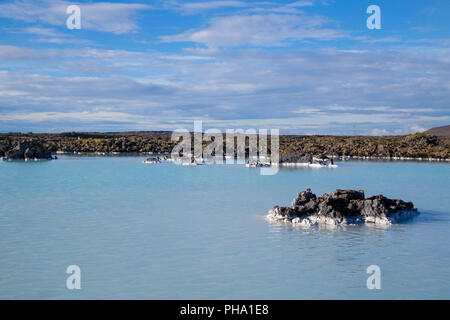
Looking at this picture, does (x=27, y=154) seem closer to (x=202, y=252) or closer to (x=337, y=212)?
(x=337, y=212)

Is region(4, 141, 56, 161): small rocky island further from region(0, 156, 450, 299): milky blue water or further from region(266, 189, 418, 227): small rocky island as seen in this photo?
region(266, 189, 418, 227): small rocky island

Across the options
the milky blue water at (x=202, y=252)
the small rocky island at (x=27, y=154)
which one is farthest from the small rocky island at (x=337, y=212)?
the small rocky island at (x=27, y=154)

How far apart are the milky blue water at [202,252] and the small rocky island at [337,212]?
0.62 m

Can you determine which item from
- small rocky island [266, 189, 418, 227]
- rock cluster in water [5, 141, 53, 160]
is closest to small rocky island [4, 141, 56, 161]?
rock cluster in water [5, 141, 53, 160]

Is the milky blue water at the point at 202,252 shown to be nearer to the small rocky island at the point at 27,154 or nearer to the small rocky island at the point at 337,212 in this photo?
the small rocky island at the point at 337,212

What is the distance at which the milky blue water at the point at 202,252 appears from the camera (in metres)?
9.42

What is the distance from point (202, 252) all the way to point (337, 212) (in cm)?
596

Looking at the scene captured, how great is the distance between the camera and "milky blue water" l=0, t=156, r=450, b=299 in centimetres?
942

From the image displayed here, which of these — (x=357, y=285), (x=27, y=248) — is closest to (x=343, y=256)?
(x=357, y=285)

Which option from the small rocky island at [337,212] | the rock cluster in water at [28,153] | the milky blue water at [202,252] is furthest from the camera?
the rock cluster in water at [28,153]

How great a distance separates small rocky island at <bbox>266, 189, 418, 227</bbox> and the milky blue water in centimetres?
62

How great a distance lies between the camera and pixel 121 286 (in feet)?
31.1
